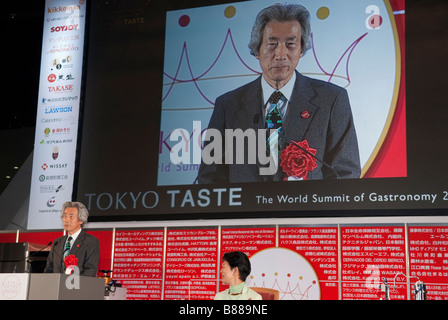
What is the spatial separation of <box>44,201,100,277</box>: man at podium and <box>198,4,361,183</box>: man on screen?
1793 mm

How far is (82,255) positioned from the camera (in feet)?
14.5

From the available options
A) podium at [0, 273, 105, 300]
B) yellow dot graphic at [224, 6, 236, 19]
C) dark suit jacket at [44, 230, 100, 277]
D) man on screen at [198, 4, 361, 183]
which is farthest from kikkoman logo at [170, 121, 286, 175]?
podium at [0, 273, 105, 300]

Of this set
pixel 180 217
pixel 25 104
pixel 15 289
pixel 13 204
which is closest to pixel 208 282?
pixel 180 217

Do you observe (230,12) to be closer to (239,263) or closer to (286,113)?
(286,113)

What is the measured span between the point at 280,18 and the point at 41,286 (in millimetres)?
3895

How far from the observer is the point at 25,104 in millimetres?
8562

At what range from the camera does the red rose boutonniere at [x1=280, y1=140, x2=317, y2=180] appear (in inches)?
229

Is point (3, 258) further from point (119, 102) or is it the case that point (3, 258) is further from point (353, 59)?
point (353, 59)

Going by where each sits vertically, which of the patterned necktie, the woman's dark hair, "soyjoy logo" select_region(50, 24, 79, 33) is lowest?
the woman's dark hair

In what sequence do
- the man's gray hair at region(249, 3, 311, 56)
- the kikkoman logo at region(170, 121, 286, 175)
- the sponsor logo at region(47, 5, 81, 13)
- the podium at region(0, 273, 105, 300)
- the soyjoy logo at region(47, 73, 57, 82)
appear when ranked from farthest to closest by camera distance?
the sponsor logo at region(47, 5, 81, 13) → the soyjoy logo at region(47, 73, 57, 82) → the man's gray hair at region(249, 3, 311, 56) → the kikkoman logo at region(170, 121, 286, 175) → the podium at region(0, 273, 105, 300)

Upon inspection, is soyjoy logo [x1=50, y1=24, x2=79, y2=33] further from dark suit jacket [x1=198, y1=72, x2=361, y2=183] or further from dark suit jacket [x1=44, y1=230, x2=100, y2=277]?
dark suit jacket [x1=44, y1=230, x2=100, y2=277]

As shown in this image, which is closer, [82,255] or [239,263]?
[239,263]

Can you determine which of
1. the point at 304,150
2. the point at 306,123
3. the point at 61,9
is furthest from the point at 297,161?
the point at 61,9

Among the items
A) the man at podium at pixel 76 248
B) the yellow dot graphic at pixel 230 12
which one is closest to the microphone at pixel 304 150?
the yellow dot graphic at pixel 230 12
